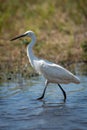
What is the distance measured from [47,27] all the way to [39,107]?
8.92 meters

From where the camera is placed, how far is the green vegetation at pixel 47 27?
1653cm

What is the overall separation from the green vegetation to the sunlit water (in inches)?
103

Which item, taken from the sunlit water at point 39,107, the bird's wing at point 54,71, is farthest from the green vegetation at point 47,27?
the bird's wing at point 54,71

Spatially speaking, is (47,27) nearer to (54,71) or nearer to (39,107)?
(54,71)

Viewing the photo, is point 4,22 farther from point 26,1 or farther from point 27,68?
point 27,68

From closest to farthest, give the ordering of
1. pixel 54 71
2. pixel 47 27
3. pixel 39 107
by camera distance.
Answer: pixel 39 107 → pixel 54 71 → pixel 47 27

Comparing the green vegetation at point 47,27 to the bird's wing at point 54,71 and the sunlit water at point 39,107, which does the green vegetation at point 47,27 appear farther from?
the bird's wing at point 54,71

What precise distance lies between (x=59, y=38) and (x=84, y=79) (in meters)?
4.64

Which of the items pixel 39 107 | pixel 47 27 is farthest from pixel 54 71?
pixel 47 27

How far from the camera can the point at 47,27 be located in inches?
755

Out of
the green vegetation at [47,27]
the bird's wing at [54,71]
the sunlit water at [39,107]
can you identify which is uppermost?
the green vegetation at [47,27]

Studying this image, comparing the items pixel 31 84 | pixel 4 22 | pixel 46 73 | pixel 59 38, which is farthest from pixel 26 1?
pixel 46 73

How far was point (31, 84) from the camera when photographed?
13.0 meters

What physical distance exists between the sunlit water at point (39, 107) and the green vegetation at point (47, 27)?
2606 mm
